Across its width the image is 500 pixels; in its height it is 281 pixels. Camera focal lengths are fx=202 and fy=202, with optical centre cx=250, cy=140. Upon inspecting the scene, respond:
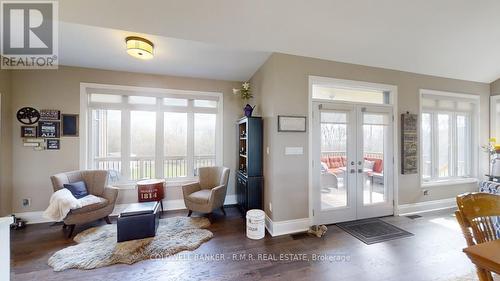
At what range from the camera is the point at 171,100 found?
14.0 ft

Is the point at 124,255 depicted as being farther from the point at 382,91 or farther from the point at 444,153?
the point at 444,153

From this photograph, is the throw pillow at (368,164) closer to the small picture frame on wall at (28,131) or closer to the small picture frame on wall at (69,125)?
the small picture frame on wall at (69,125)

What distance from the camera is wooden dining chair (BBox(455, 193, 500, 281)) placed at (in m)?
1.30

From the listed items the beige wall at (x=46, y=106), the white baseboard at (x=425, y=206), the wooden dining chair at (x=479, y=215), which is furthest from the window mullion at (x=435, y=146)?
the beige wall at (x=46, y=106)

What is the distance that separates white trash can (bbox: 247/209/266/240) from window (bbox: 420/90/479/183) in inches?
141

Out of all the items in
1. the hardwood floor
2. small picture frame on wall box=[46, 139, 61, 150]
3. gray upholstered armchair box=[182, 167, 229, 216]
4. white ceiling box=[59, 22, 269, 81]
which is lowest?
the hardwood floor

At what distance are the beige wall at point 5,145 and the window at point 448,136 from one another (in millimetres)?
7429

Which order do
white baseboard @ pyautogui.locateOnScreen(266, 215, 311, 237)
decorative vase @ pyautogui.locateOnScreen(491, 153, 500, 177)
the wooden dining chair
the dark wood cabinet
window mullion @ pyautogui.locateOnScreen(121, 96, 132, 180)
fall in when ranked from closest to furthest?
1. the wooden dining chair
2. white baseboard @ pyautogui.locateOnScreen(266, 215, 311, 237)
3. the dark wood cabinet
4. window mullion @ pyautogui.locateOnScreen(121, 96, 132, 180)
5. decorative vase @ pyautogui.locateOnScreen(491, 153, 500, 177)

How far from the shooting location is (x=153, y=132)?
164 inches

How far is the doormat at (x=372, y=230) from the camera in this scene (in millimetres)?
2943

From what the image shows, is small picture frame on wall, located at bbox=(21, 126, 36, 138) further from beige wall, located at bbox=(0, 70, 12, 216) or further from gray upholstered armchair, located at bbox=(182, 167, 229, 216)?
gray upholstered armchair, located at bbox=(182, 167, 229, 216)

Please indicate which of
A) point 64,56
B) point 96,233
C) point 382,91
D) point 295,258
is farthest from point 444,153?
point 64,56

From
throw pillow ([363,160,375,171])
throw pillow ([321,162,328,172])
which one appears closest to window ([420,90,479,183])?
throw pillow ([363,160,375,171])

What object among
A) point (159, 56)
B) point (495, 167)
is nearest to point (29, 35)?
point (159, 56)
